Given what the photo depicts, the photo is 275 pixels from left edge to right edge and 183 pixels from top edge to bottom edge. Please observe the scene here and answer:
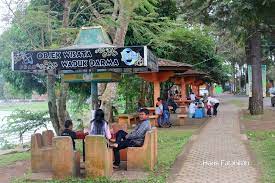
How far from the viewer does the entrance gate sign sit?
9.18m

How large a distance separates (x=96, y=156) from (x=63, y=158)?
0.68m

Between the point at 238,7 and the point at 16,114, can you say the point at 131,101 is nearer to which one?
the point at 16,114

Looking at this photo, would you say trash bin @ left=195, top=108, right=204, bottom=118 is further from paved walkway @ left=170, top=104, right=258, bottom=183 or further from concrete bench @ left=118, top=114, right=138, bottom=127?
paved walkway @ left=170, top=104, right=258, bottom=183

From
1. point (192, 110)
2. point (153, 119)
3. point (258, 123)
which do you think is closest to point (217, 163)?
point (153, 119)

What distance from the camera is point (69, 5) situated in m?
14.6

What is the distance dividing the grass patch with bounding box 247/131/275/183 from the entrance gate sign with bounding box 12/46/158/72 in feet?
10.5

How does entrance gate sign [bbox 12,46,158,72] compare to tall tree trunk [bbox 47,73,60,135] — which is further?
tall tree trunk [bbox 47,73,60,135]

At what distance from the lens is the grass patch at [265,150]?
9.10 metres

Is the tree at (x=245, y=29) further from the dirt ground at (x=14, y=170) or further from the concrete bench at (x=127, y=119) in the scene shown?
the dirt ground at (x=14, y=170)

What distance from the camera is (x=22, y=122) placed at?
77.4ft

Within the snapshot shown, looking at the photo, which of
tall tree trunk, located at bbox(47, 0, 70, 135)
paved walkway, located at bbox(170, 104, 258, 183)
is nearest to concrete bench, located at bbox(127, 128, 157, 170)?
paved walkway, located at bbox(170, 104, 258, 183)

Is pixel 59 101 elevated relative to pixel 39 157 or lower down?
elevated

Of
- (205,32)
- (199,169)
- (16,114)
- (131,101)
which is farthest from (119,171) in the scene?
(205,32)

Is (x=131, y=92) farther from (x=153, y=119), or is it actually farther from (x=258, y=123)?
(x=258, y=123)
